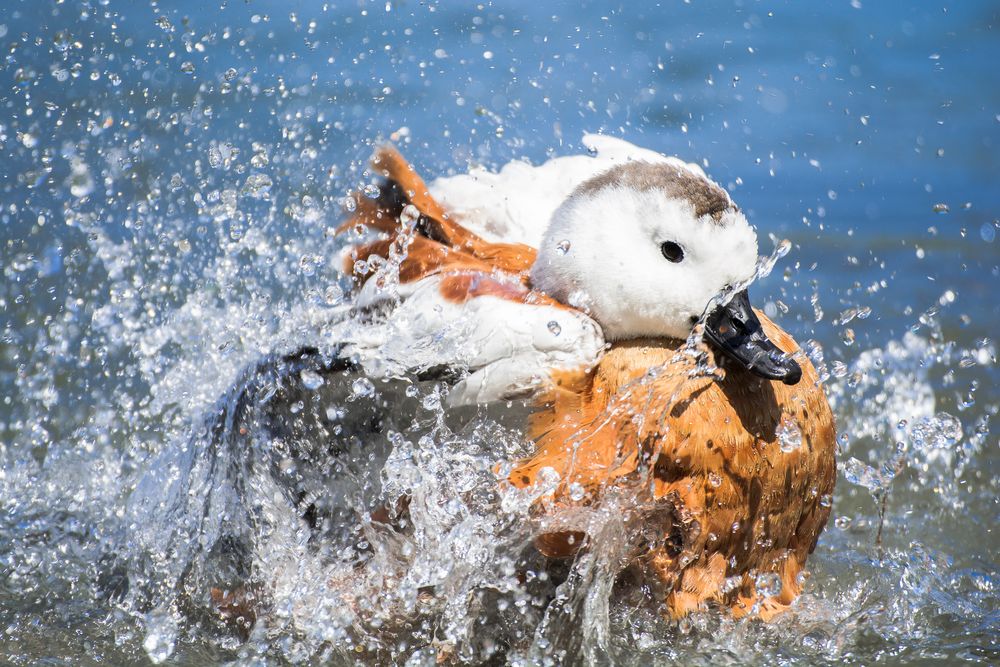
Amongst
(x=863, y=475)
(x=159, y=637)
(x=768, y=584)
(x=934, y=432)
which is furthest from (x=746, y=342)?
(x=159, y=637)

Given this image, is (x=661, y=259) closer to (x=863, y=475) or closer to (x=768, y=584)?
(x=768, y=584)

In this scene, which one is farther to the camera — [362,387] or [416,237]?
[416,237]

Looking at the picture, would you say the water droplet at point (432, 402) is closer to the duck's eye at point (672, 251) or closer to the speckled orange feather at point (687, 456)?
the speckled orange feather at point (687, 456)

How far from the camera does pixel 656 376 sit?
2.39 m

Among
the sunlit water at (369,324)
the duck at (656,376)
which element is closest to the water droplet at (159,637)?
the sunlit water at (369,324)

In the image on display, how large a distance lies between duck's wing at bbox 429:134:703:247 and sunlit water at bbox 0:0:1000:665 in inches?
16.6

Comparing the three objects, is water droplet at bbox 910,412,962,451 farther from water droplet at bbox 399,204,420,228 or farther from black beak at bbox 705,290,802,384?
water droplet at bbox 399,204,420,228

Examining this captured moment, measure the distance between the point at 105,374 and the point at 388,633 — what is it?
2.21 metres

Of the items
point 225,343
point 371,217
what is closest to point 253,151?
point 225,343

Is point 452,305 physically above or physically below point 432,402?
above

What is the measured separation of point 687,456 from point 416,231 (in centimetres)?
102

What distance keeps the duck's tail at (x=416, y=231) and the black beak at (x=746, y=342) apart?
59 centimetres

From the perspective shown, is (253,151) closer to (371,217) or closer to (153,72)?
(153,72)

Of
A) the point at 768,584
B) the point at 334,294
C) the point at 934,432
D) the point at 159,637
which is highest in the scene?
the point at 334,294
